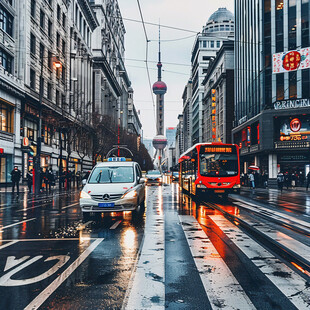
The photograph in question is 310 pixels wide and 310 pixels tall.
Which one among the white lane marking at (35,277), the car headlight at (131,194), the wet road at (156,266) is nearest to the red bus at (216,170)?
the car headlight at (131,194)

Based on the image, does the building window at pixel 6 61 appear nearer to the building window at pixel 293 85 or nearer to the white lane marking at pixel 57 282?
the white lane marking at pixel 57 282

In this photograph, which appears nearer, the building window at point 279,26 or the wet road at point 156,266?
the wet road at point 156,266

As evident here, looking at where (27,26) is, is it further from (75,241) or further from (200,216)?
(75,241)

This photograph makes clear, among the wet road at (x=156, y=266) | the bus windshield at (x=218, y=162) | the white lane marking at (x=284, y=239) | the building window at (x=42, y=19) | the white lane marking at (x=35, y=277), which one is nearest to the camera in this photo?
the wet road at (x=156, y=266)

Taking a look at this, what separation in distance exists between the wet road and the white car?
734 mm

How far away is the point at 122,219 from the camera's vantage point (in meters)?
11.1

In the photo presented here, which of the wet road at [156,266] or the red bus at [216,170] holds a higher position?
the red bus at [216,170]

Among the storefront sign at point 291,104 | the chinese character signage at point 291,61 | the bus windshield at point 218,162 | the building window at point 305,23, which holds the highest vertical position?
the building window at point 305,23

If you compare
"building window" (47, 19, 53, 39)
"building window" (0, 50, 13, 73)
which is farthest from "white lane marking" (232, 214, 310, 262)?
"building window" (47, 19, 53, 39)

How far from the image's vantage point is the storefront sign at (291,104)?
35.9 meters

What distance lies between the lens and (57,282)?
469 centimetres

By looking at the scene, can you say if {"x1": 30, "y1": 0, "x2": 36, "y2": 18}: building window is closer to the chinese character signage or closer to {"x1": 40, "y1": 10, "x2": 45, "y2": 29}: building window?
{"x1": 40, "y1": 10, "x2": 45, "y2": 29}: building window

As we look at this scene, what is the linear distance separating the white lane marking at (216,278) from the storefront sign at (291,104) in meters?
32.2

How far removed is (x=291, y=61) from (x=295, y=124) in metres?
6.41
